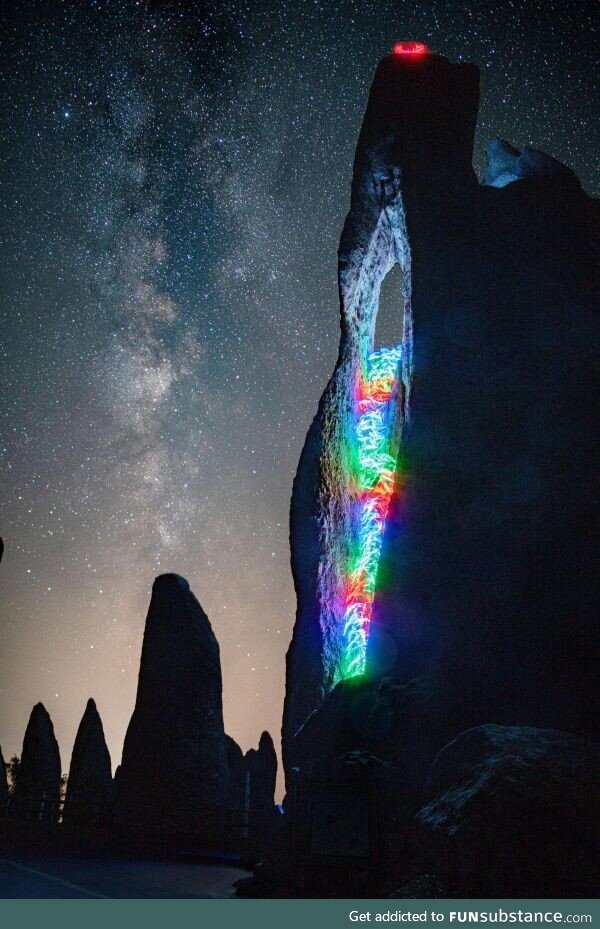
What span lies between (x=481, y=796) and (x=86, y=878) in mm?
5119

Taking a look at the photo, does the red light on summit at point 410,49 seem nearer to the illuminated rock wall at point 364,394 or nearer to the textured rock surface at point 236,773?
the illuminated rock wall at point 364,394

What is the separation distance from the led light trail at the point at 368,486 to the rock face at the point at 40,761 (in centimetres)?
1368

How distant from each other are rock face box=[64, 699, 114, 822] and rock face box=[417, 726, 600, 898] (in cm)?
1755

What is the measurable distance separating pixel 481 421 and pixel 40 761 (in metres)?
20.4

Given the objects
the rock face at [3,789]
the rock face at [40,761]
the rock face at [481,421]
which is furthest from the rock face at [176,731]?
the rock face at [40,761]

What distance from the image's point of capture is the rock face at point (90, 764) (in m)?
18.6

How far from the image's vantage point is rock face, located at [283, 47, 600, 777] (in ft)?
25.4

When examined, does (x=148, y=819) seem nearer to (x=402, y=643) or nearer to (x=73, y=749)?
(x=402, y=643)

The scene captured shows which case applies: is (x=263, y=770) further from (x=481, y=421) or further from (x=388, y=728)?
(x=481, y=421)

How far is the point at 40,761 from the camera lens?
20.3 meters

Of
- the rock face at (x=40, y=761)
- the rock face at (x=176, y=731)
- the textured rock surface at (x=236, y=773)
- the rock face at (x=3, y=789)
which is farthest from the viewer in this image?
the textured rock surface at (x=236, y=773)

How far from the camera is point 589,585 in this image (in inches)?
306
